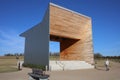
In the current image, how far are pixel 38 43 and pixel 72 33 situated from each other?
5.33 meters

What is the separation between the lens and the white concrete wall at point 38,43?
18.7 m

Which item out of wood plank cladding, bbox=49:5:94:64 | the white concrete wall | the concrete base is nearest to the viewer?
the concrete base

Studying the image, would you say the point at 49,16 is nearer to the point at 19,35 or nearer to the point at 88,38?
the point at 88,38

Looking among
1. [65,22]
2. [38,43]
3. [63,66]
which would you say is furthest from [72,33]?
[63,66]

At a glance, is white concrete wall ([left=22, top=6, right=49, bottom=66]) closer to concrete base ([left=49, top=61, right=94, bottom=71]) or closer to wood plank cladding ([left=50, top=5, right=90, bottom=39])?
wood plank cladding ([left=50, top=5, right=90, bottom=39])

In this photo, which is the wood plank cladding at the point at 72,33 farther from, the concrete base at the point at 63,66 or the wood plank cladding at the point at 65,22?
the concrete base at the point at 63,66

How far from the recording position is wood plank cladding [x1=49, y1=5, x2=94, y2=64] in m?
19.6

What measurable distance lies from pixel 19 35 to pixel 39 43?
9748mm

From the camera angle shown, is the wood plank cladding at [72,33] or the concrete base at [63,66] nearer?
the concrete base at [63,66]

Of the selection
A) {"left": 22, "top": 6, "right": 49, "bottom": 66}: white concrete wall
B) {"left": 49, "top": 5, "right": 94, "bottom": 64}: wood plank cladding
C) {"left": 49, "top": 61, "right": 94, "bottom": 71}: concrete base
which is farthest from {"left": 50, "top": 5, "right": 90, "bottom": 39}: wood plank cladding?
{"left": 49, "top": 61, "right": 94, "bottom": 71}: concrete base

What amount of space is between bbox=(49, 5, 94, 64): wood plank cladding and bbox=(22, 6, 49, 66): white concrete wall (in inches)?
52.4

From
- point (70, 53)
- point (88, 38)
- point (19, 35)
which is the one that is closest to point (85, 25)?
point (88, 38)

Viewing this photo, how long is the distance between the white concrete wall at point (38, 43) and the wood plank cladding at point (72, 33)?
4.36 ft

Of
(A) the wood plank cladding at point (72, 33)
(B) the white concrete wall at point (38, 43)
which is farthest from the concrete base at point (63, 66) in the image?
(A) the wood plank cladding at point (72, 33)
